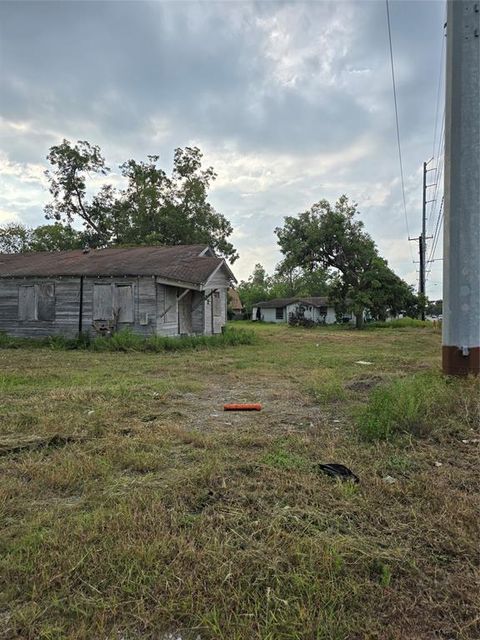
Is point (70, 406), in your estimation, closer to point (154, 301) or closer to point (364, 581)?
point (364, 581)

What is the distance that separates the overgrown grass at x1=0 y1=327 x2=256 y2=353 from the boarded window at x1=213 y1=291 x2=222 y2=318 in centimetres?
349

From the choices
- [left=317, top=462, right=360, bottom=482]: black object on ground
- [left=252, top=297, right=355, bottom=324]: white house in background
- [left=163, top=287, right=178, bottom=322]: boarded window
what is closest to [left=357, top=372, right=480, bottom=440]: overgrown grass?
[left=317, top=462, right=360, bottom=482]: black object on ground

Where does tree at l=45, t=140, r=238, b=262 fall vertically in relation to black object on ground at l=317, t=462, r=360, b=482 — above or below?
above

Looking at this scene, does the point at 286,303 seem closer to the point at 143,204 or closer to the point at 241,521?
the point at 143,204

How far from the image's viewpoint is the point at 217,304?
61.5ft

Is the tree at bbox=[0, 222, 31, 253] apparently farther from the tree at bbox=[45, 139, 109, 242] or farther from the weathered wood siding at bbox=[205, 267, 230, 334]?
the weathered wood siding at bbox=[205, 267, 230, 334]

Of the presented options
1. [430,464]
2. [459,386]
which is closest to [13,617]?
[430,464]

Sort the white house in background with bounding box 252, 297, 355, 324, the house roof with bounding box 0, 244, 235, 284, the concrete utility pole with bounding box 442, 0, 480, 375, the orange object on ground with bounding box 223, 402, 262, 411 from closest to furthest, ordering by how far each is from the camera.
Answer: the orange object on ground with bounding box 223, 402, 262, 411 < the concrete utility pole with bounding box 442, 0, 480, 375 < the house roof with bounding box 0, 244, 235, 284 < the white house in background with bounding box 252, 297, 355, 324

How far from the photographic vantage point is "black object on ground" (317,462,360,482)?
9.66ft

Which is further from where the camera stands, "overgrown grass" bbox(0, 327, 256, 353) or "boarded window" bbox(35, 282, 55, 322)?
"boarded window" bbox(35, 282, 55, 322)

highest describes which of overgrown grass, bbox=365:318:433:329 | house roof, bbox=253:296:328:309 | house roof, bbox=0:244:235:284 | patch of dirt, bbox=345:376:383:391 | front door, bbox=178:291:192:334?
house roof, bbox=0:244:235:284

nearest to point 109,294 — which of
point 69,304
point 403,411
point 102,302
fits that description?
point 102,302

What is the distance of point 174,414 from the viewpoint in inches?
193

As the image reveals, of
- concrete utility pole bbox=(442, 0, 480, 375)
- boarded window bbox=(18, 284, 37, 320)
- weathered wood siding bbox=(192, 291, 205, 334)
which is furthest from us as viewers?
weathered wood siding bbox=(192, 291, 205, 334)
